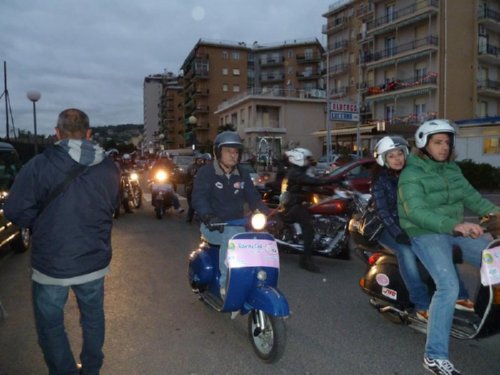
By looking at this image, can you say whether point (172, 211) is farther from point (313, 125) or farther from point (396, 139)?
point (313, 125)

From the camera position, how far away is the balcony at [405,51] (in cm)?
3916

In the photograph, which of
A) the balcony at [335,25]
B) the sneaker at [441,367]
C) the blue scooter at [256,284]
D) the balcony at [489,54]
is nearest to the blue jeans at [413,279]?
the sneaker at [441,367]

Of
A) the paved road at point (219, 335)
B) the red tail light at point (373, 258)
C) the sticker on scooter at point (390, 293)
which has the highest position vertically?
the red tail light at point (373, 258)

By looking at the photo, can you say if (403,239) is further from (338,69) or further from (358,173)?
(338,69)

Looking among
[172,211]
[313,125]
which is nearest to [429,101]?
[313,125]

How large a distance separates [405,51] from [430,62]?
9.24ft

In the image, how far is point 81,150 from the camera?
2.81 m

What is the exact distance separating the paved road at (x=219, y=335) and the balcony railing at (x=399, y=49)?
38.1 meters

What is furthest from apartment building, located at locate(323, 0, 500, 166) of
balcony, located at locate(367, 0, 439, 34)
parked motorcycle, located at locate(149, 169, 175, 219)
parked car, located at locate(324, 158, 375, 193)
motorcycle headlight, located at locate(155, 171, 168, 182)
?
parked motorcycle, located at locate(149, 169, 175, 219)

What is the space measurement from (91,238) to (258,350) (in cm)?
170

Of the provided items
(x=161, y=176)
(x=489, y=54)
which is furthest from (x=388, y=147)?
(x=489, y=54)

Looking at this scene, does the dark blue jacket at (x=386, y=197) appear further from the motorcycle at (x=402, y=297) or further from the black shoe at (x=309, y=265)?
the black shoe at (x=309, y=265)

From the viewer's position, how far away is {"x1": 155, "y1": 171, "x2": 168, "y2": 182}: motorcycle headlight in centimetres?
1292

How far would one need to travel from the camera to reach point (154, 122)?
15388 centimetres
